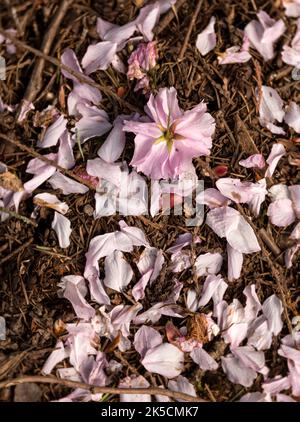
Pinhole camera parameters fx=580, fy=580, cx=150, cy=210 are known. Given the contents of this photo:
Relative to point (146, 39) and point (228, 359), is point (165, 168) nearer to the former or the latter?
point (146, 39)

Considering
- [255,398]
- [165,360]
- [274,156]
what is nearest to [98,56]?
[274,156]

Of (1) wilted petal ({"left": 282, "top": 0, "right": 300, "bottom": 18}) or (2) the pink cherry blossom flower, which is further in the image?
(1) wilted petal ({"left": 282, "top": 0, "right": 300, "bottom": 18})

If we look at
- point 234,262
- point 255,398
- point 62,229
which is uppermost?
point 62,229

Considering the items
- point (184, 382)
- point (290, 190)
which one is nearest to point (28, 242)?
point (184, 382)

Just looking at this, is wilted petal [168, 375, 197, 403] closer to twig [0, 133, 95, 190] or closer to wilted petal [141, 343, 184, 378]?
wilted petal [141, 343, 184, 378]

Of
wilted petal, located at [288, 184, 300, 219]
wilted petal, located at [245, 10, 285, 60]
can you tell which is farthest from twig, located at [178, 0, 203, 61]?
wilted petal, located at [288, 184, 300, 219]

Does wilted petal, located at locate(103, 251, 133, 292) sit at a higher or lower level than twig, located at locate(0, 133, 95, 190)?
lower

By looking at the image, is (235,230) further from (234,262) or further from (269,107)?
(269,107)
